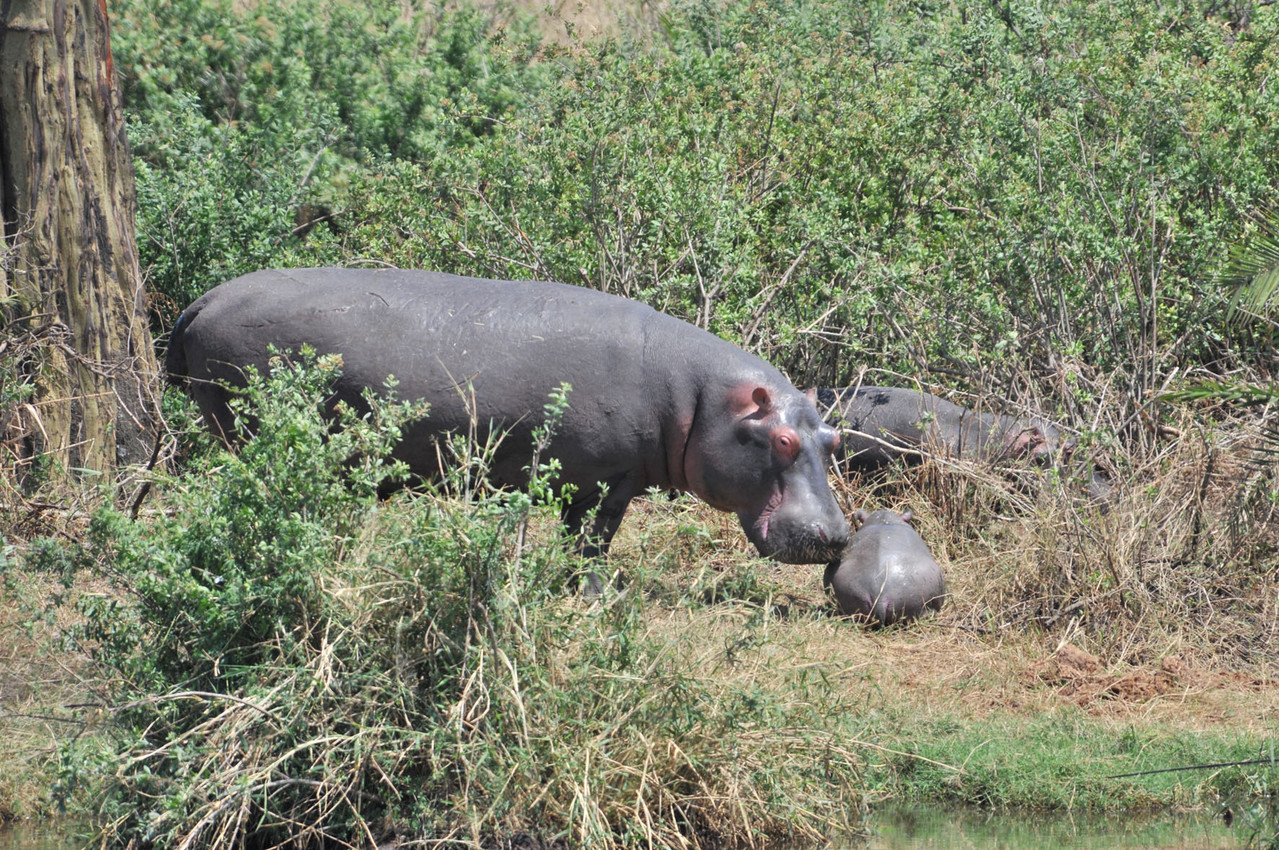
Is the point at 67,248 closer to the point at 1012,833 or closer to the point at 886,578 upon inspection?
the point at 886,578

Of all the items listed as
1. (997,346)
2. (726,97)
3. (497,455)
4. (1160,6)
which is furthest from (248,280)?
(1160,6)

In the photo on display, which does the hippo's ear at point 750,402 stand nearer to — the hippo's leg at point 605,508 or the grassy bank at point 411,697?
the hippo's leg at point 605,508

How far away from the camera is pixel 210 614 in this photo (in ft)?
16.3

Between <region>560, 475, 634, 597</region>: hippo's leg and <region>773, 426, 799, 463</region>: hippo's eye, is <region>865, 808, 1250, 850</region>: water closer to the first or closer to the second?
<region>773, 426, 799, 463</region>: hippo's eye

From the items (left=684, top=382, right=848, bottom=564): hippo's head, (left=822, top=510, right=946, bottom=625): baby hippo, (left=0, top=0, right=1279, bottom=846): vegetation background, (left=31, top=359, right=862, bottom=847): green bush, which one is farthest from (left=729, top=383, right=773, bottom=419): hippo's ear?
(left=31, top=359, right=862, bottom=847): green bush

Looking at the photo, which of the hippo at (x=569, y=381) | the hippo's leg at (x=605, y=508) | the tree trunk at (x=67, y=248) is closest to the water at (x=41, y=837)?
the hippo at (x=569, y=381)

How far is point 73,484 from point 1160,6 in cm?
1042

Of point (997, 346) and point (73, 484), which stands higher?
point (997, 346)

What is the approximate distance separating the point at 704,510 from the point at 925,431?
133 cm

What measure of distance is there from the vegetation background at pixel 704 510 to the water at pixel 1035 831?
4.3 inches

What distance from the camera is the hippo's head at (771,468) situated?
774cm

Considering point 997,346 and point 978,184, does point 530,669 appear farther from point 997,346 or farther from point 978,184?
point 978,184

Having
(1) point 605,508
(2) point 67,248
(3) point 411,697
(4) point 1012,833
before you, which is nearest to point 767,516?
(1) point 605,508

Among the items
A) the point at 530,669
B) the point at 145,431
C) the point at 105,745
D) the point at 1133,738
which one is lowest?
the point at 145,431
